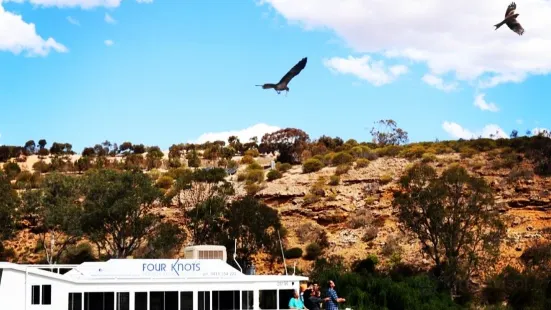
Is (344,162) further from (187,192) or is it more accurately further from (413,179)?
(413,179)

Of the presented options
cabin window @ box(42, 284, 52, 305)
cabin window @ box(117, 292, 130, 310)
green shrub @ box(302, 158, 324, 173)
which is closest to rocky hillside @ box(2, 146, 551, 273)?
green shrub @ box(302, 158, 324, 173)

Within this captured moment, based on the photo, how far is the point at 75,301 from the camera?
2555 cm

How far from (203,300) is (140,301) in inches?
76.5

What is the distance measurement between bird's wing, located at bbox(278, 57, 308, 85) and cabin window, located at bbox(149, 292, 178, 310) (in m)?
8.53

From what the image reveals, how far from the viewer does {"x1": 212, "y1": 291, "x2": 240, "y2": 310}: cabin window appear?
87.7ft

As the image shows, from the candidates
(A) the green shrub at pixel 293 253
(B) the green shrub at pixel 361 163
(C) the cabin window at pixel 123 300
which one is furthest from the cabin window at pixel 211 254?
(B) the green shrub at pixel 361 163

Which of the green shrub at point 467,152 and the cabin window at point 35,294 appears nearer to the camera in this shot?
A: the cabin window at point 35,294

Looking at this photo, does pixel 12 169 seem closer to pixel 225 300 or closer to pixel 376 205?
pixel 376 205

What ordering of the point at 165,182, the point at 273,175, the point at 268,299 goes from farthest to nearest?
the point at 273,175 → the point at 165,182 → the point at 268,299

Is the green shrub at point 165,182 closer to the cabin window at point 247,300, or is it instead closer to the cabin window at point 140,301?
the cabin window at point 247,300

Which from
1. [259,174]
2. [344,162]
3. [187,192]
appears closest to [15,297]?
[187,192]

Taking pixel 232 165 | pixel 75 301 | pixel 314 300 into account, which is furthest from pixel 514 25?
pixel 232 165

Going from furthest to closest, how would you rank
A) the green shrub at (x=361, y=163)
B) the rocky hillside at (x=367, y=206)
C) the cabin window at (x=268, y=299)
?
the green shrub at (x=361, y=163) → the rocky hillside at (x=367, y=206) → the cabin window at (x=268, y=299)

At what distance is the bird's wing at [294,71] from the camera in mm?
21219
